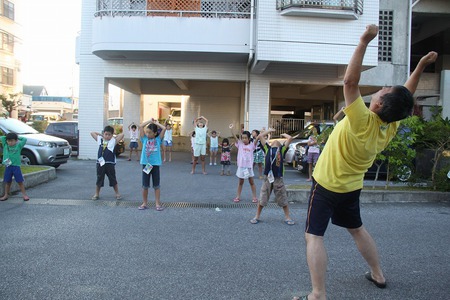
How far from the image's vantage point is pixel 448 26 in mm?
17016

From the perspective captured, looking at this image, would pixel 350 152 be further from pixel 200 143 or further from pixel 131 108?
pixel 131 108

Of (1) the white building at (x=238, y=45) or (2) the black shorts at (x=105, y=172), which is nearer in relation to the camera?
(2) the black shorts at (x=105, y=172)

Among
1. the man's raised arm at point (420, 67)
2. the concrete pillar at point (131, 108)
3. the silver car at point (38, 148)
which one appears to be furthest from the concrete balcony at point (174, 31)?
the man's raised arm at point (420, 67)

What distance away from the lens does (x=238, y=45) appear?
44.8 feet

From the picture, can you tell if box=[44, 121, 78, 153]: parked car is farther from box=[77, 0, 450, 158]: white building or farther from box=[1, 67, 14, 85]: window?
box=[1, 67, 14, 85]: window

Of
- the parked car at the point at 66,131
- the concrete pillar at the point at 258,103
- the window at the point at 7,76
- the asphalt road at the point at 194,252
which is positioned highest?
the window at the point at 7,76

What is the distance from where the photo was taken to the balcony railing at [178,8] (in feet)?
45.1

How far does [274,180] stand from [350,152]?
3.29m

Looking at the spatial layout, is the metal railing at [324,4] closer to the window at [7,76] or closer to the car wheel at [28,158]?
the car wheel at [28,158]

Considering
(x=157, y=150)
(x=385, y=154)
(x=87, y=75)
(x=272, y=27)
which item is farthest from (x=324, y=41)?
(x=87, y=75)

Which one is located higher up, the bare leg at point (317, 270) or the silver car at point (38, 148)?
the silver car at point (38, 148)

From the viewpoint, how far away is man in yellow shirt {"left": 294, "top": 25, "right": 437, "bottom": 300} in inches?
121

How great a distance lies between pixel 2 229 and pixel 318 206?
190 inches

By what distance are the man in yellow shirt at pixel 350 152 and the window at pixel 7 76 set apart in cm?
4559
